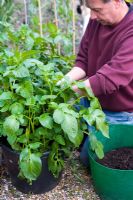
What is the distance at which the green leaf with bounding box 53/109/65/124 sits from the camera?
5.12ft

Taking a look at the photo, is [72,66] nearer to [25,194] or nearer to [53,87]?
[53,87]

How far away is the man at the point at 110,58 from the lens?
179 centimetres

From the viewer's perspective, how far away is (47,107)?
1744 mm

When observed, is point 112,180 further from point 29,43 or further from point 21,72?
point 29,43

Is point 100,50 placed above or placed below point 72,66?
above

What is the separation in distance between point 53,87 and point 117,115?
52 centimetres

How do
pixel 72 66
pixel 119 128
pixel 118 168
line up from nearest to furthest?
pixel 118 168 → pixel 119 128 → pixel 72 66

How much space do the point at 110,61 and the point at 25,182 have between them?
71 cm

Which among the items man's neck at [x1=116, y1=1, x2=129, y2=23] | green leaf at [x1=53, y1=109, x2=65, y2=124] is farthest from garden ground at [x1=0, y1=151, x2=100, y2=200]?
man's neck at [x1=116, y1=1, x2=129, y2=23]

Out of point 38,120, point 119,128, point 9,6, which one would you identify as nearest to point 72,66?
point 119,128

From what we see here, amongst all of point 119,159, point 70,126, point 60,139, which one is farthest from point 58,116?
Answer: point 119,159

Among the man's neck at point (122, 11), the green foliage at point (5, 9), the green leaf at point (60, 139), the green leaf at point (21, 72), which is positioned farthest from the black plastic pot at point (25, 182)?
the green foliage at point (5, 9)

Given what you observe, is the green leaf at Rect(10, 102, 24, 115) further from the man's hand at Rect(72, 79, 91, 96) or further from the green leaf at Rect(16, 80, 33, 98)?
the man's hand at Rect(72, 79, 91, 96)

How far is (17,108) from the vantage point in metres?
1.64
